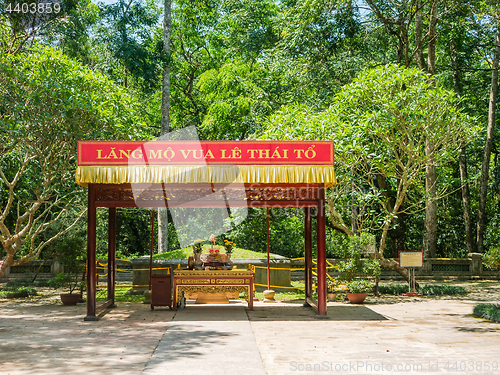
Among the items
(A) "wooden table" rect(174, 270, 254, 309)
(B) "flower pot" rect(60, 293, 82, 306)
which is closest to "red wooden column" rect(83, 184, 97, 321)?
(A) "wooden table" rect(174, 270, 254, 309)

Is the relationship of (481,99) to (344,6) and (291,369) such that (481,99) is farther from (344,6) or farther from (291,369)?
(291,369)

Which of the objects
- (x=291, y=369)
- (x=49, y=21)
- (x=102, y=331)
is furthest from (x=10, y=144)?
(x=291, y=369)

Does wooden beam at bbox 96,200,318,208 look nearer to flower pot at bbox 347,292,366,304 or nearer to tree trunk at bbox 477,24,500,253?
flower pot at bbox 347,292,366,304

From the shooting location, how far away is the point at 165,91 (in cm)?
2150

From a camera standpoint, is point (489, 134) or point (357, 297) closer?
point (357, 297)

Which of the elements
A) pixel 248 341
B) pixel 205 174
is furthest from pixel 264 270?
pixel 248 341

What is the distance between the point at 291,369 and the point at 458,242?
22940 mm

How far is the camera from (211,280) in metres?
11.5

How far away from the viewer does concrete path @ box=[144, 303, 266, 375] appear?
20.5 feet

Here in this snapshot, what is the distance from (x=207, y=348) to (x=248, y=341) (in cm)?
84

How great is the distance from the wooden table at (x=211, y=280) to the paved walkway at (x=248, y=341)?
1.89 ft

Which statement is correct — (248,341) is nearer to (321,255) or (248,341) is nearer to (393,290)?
(321,255)

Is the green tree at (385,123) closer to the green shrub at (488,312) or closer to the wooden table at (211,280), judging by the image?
the green shrub at (488,312)

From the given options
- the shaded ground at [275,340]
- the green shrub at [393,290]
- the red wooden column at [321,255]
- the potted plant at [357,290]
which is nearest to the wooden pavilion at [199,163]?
the red wooden column at [321,255]
